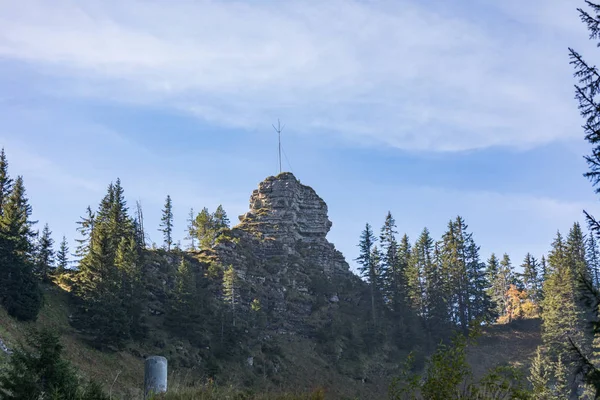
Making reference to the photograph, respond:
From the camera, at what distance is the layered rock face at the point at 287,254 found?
73.0m

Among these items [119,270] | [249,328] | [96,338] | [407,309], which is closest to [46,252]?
[119,270]

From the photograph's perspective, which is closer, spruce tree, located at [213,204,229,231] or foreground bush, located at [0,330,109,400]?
foreground bush, located at [0,330,109,400]

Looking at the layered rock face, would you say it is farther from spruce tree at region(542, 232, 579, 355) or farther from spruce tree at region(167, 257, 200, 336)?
spruce tree at region(542, 232, 579, 355)

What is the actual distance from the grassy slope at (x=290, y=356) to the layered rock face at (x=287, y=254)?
7057 millimetres

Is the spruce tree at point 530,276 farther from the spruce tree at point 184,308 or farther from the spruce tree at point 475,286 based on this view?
the spruce tree at point 184,308

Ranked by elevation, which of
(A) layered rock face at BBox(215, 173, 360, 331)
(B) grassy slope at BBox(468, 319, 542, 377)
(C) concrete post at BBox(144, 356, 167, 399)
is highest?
(A) layered rock face at BBox(215, 173, 360, 331)

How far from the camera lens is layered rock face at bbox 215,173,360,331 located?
7300cm

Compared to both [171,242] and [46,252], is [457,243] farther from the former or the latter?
[46,252]

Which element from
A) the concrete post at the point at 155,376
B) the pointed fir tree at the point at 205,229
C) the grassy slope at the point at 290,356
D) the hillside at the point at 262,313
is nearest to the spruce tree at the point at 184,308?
the hillside at the point at 262,313

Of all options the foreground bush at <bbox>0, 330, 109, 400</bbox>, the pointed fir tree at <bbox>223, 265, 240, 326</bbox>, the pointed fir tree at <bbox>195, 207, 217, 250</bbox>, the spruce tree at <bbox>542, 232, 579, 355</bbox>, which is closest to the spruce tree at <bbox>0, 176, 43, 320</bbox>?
the pointed fir tree at <bbox>223, 265, 240, 326</bbox>

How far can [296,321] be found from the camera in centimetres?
7062

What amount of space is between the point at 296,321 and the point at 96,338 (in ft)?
90.5

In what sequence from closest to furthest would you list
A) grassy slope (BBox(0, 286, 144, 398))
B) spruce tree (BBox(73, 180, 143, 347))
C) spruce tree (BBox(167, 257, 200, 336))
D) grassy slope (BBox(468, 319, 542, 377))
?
grassy slope (BBox(0, 286, 144, 398))
spruce tree (BBox(73, 180, 143, 347))
spruce tree (BBox(167, 257, 200, 336))
grassy slope (BBox(468, 319, 542, 377))

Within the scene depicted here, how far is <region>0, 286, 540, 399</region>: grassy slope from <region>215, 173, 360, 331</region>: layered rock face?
706cm
